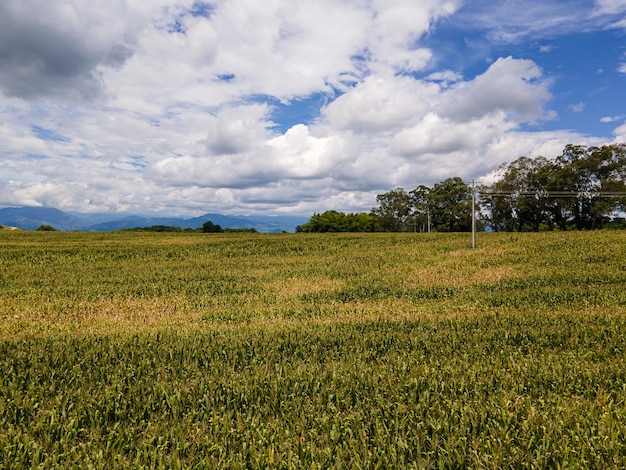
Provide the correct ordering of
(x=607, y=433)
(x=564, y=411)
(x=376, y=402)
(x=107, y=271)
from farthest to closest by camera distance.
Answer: (x=107, y=271) < (x=376, y=402) < (x=564, y=411) < (x=607, y=433)

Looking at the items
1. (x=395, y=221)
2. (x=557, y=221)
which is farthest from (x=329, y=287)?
(x=395, y=221)

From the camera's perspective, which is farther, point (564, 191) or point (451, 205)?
point (451, 205)

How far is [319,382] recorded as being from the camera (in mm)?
6277

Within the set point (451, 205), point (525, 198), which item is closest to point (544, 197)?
point (525, 198)

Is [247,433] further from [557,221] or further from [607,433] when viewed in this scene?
[557,221]

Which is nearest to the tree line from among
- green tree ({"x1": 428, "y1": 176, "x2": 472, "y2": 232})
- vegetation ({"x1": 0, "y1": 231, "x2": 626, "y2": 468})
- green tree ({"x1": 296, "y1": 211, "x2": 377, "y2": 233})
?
green tree ({"x1": 428, "y1": 176, "x2": 472, "y2": 232})

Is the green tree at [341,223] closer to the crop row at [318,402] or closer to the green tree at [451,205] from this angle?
the green tree at [451,205]

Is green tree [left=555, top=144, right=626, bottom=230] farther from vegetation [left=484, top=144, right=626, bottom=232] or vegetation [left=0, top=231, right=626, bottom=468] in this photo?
vegetation [left=0, top=231, right=626, bottom=468]

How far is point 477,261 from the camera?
99.9 ft

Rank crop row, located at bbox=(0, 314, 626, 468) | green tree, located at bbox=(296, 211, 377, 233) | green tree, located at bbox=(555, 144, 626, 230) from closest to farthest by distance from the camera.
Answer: crop row, located at bbox=(0, 314, 626, 468)
green tree, located at bbox=(555, 144, 626, 230)
green tree, located at bbox=(296, 211, 377, 233)

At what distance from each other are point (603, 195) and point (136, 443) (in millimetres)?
83023

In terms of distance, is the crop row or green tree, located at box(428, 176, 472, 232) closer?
the crop row

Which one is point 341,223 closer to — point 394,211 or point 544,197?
point 394,211

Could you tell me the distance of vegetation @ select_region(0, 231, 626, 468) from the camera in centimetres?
428
